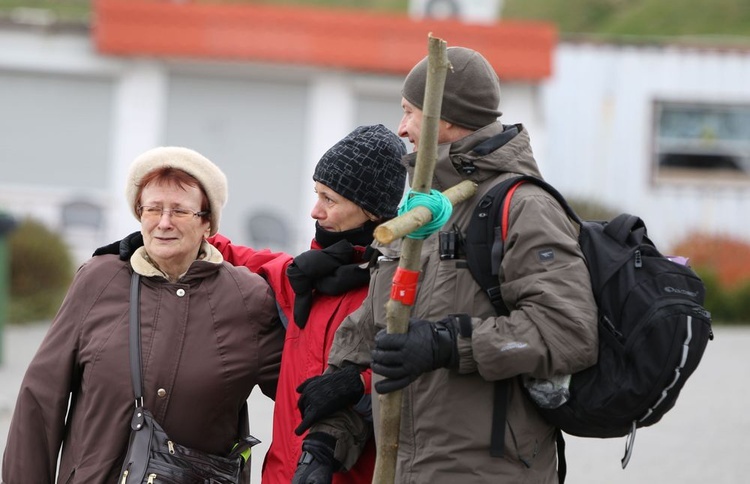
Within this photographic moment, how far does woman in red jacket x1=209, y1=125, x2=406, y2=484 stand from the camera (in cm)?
379

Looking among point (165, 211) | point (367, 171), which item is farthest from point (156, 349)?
point (367, 171)

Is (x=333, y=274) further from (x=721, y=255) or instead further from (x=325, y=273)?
(x=721, y=255)

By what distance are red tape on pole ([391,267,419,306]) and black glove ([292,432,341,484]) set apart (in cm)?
68

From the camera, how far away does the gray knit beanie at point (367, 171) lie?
3930mm

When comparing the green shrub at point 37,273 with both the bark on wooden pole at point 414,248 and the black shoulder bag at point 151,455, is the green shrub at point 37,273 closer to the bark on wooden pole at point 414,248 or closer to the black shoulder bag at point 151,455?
the black shoulder bag at point 151,455

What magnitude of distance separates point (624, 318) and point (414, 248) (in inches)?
22.3

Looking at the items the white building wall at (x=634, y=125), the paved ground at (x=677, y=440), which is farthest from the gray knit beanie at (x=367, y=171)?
the white building wall at (x=634, y=125)

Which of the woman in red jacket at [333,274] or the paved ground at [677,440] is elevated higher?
the woman in red jacket at [333,274]

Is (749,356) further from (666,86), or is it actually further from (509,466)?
(509,466)

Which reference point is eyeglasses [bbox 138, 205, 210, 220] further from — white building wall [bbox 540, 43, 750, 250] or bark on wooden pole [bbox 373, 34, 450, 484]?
white building wall [bbox 540, 43, 750, 250]

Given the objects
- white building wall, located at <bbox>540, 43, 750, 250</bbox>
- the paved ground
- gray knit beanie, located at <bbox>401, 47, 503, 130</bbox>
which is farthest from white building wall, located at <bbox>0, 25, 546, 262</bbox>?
gray knit beanie, located at <bbox>401, 47, 503, 130</bbox>

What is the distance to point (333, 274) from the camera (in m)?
3.83

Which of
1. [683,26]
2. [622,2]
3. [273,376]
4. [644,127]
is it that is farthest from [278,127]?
[622,2]

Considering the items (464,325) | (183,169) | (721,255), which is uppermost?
(721,255)
